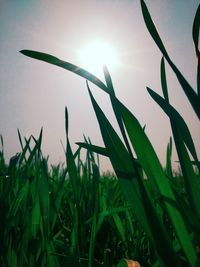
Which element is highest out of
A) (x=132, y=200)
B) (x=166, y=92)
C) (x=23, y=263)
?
(x=166, y=92)

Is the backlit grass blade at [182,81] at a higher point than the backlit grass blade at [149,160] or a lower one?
higher

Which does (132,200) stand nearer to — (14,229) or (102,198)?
(14,229)

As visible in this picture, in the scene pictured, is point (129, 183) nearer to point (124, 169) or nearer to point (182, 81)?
point (124, 169)

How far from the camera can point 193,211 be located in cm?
33

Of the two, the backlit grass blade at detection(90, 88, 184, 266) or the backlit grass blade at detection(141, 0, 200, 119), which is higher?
the backlit grass blade at detection(141, 0, 200, 119)

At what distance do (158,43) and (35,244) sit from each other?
47 centimetres

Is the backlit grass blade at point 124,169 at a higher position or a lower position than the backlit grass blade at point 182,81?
lower

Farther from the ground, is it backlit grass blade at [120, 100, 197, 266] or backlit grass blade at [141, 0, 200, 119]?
backlit grass blade at [141, 0, 200, 119]

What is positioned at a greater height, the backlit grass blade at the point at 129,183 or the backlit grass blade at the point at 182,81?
the backlit grass blade at the point at 182,81

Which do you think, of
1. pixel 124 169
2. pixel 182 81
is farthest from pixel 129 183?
pixel 182 81

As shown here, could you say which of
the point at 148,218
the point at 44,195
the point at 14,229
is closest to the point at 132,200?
the point at 148,218

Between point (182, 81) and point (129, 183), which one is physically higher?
point (182, 81)

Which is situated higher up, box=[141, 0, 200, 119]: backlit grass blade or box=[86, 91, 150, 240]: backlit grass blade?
box=[141, 0, 200, 119]: backlit grass blade

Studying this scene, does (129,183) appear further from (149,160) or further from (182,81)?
(182,81)
